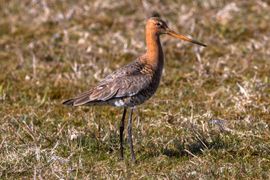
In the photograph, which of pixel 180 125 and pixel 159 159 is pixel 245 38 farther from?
pixel 159 159

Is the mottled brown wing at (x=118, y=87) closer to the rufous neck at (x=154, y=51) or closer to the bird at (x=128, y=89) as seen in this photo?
the bird at (x=128, y=89)

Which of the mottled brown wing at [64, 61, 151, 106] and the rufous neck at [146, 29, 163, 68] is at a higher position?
the rufous neck at [146, 29, 163, 68]

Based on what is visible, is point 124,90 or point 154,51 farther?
point 154,51

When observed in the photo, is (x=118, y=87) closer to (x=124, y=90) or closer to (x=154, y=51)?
(x=124, y=90)

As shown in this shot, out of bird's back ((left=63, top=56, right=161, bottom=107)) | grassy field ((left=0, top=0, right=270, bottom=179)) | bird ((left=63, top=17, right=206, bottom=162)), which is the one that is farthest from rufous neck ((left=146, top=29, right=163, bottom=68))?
grassy field ((left=0, top=0, right=270, bottom=179))

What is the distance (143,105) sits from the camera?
936cm

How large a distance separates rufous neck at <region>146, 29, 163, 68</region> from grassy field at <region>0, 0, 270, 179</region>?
29.2 inches

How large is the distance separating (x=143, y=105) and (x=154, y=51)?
165cm

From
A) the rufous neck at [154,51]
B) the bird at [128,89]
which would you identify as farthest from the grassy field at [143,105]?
the rufous neck at [154,51]

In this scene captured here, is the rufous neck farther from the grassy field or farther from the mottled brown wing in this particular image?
the grassy field

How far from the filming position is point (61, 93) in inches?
389

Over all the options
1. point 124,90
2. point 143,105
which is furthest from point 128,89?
point 143,105

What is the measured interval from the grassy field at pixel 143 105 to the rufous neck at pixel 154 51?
2.43ft

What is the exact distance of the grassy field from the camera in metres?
7.11
